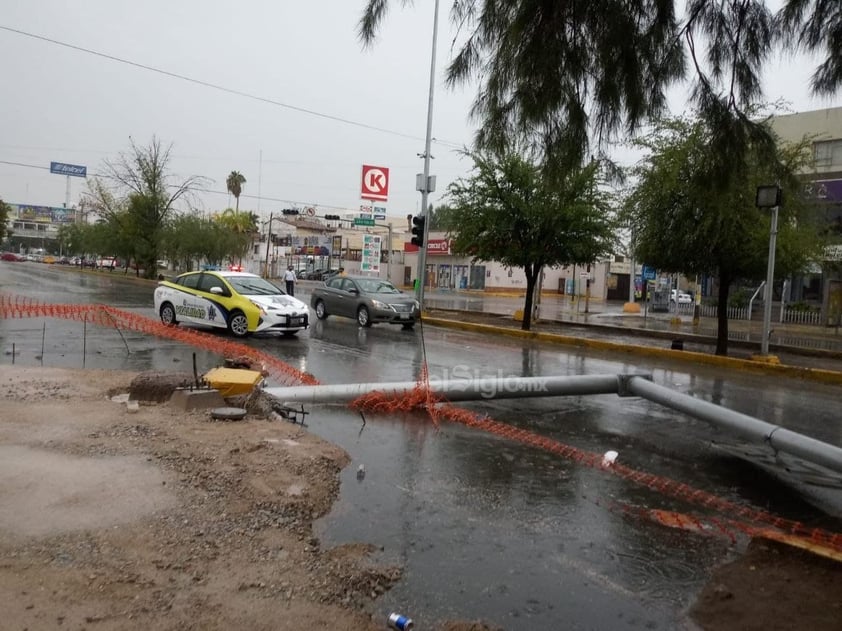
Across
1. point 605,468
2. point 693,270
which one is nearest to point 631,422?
point 605,468

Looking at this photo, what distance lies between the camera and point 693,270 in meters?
16.8

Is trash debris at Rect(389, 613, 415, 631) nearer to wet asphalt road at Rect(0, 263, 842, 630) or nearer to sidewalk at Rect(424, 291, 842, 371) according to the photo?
wet asphalt road at Rect(0, 263, 842, 630)

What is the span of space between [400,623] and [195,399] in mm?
4368

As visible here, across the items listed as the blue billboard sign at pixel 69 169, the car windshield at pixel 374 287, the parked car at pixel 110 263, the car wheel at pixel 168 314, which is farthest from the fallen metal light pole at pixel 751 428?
the parked car at pixel 110 263

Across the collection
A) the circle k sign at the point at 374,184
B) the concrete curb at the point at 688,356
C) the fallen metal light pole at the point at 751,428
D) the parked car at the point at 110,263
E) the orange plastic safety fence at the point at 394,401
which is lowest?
the orange plastic safety fence at the point at 394,401

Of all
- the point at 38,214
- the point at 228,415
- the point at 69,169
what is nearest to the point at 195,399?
the point at 228,415

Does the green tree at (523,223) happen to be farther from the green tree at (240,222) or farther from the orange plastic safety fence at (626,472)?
the green tree at (240,222)

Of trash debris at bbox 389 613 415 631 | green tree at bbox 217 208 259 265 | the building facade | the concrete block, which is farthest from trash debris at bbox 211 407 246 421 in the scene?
green tree at bbox 217 208 259 265

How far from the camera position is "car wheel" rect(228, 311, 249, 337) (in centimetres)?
1528

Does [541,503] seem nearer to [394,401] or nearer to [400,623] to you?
[400,623]

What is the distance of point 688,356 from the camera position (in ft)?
52.5

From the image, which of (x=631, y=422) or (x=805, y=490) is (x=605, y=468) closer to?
(x=805, y=490)

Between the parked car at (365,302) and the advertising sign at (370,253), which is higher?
the advertising sign at (370,253)

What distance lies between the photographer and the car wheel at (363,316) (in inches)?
781
